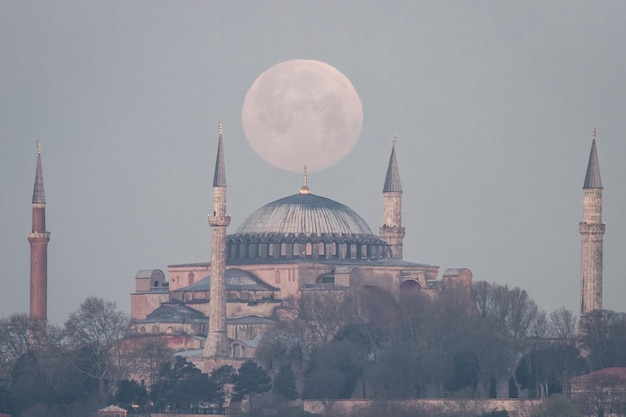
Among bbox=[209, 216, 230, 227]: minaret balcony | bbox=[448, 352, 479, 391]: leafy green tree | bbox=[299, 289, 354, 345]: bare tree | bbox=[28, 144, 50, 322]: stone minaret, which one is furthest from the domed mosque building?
bbox=[448, 352, 479, 391]: leafy green tree

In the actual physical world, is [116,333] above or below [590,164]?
below

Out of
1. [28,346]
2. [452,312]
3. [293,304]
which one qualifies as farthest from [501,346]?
[28,346]

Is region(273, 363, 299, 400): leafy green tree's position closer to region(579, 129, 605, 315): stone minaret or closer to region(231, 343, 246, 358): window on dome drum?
region(231, 343, 246, 358): window on dome drum

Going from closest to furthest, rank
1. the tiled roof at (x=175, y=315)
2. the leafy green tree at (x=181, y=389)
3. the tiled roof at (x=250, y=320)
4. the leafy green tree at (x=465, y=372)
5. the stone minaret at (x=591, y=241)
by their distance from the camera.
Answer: the leafy green tree at (x=181, y=389)
the leafy green tree at (x=465, y=372)
the stone minaret at (x=591, y=241)
the tiled roof at (x=250, y=320)
the tiled roof at (x=175, y=315)

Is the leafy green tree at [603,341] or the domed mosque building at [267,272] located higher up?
the domed mosque building at [267,272]

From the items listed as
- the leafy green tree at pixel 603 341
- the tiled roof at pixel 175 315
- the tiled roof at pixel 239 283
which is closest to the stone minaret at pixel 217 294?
the tiled roof at pixel 175 315

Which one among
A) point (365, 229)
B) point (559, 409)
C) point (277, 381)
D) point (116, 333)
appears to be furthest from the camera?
point (365, 229)

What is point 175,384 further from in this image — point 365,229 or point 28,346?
point 365,229

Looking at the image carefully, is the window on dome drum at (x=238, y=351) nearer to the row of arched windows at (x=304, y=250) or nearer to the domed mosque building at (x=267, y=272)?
the domed mosque building at (x=267, y=272)
